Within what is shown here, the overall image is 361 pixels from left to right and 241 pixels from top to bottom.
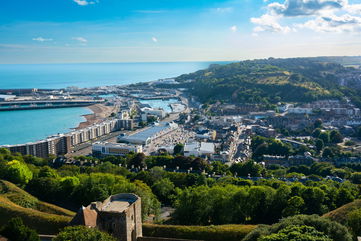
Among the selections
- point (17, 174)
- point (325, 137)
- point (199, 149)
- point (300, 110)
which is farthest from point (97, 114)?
point (17, 174)

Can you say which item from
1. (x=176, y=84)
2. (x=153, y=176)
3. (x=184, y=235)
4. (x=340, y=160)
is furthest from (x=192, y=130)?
(x=176, y=84)

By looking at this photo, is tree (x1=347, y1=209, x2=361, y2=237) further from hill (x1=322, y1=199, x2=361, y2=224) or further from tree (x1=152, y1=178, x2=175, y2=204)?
tree (x1=152, y1=178, x2=175, y2=204)

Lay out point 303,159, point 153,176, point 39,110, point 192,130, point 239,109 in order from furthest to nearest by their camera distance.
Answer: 1. point 39,110
2. point 239,109
3. point 192,130
4. point 303,159
5. point 153,176

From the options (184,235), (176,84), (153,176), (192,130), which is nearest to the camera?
(184,235)

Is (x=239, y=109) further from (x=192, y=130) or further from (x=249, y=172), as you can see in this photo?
(x=249, y=172)

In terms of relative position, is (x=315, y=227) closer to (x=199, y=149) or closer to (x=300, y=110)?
(x=199, y=149)

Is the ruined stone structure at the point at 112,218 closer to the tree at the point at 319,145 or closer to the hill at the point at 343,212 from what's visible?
the hill at the point at 343,212

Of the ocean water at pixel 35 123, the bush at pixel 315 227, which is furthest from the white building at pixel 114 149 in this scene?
the bush at pixel 315 227
